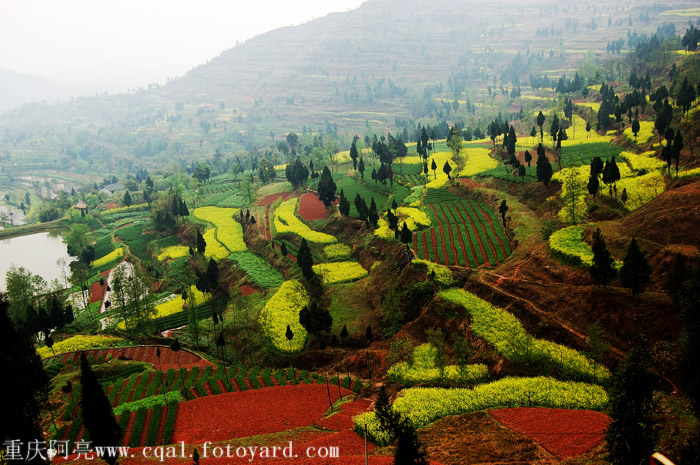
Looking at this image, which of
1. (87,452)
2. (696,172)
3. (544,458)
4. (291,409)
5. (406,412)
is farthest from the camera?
(696,172)

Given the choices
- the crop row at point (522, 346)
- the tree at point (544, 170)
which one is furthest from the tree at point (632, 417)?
the tree at point (544, 170)

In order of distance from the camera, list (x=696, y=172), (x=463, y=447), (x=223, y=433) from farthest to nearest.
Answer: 1. (x=696, y=172)
2. (x=223, y=433)
3. (x=463, y=447)

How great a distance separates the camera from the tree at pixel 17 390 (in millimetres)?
22984

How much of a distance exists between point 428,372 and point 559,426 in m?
11.4

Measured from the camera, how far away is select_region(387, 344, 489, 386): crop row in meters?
32.6

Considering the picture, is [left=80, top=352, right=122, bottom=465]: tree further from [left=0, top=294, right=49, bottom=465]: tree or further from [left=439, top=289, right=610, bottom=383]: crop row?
[left=439, top=289, right=610, bottom=383]: crop row

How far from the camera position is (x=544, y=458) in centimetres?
2217

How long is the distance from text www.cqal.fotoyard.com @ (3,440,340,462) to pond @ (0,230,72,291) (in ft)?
252

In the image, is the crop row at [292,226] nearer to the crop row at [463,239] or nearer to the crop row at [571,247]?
the crop row at [463,239]

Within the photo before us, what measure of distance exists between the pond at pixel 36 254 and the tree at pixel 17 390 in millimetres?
77054

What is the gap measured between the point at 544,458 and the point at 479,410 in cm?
630

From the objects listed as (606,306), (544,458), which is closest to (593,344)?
(606,306)

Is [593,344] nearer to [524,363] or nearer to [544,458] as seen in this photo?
[524,363]

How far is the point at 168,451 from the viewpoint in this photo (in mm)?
27781
